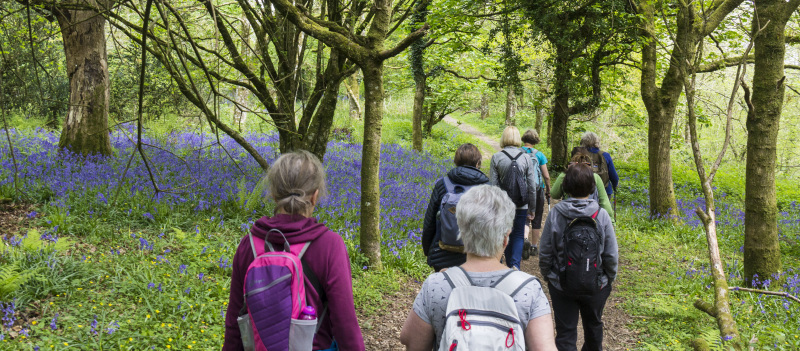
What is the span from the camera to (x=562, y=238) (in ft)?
11.8

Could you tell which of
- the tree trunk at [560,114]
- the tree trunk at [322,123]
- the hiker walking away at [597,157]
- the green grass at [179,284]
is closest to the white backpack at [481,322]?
the green grass at [179,284]

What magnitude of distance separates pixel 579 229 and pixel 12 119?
50.3 ft

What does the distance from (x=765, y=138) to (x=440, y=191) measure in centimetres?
424

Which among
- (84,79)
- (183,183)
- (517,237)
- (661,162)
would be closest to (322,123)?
(183,183)

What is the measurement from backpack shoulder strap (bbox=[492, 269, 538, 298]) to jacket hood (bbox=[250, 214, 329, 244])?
31.3 inches

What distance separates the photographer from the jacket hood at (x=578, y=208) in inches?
138

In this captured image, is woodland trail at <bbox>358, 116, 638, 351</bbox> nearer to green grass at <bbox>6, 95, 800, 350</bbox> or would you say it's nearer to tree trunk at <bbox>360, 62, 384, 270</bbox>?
green grass at <bbox>6, 95, 800, 350</bbox>

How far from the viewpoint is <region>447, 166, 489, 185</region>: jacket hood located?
158 inches

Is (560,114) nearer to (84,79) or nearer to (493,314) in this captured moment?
(84,79)

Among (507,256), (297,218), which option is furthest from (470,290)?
(507,256)

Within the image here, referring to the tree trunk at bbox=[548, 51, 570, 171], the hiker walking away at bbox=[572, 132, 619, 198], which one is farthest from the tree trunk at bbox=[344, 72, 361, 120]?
the hiker walking away at bbox=[572, 132, 619, 198]

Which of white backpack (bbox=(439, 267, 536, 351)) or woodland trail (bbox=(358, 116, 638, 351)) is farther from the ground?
white backpack (bbox=(439, 267, 536, 351))

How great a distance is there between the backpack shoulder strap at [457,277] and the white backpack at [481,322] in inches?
3.0

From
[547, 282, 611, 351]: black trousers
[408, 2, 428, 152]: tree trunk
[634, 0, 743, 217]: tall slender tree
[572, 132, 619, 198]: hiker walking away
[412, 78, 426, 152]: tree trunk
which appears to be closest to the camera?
[547, 282, 611, 351]: black trousers
